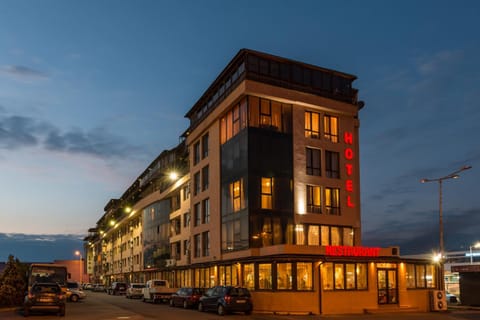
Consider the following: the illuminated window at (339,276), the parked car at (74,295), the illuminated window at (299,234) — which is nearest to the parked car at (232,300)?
the illuminated window at (339,276)

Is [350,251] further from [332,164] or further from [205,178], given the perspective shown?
[205,178]

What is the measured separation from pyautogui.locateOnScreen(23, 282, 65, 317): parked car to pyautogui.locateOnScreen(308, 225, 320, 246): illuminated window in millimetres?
19413

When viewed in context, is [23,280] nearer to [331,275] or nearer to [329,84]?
[331,275]

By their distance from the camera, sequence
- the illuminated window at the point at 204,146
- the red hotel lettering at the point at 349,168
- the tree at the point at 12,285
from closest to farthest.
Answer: the tree at the point at 12,285 → the red hotel lettering at the point at 349,168 → the illuminated window at the point at 204,146

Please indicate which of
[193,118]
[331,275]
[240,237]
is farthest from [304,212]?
[193,118]

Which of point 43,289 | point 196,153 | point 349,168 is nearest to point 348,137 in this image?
point 349,168

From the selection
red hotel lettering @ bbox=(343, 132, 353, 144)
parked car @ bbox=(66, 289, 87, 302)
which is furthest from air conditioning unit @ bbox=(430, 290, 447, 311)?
parked car @ bbox=(66, 289, 87, 302)

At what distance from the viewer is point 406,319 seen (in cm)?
3045

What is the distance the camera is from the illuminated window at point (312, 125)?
44.8 m

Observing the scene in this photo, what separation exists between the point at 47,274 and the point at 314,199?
20721 mm

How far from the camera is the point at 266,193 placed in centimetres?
4197

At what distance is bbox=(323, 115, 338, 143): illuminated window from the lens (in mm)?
45812

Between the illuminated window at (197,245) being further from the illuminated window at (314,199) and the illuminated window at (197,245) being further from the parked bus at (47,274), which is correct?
the parked bus at (47,274)

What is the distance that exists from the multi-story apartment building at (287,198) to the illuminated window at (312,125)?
0.12 metres
